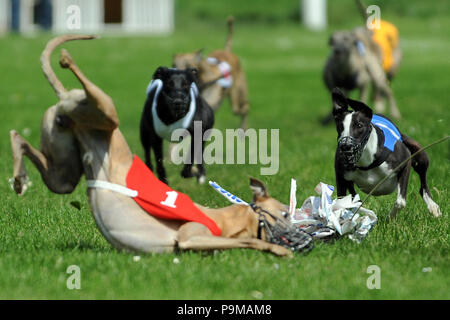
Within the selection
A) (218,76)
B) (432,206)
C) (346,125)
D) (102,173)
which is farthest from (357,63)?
(102,173)

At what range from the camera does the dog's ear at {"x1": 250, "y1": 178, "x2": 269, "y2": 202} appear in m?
5.46

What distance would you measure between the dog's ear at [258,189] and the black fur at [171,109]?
10.1 feet

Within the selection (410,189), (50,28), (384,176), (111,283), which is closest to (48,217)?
(111,283)

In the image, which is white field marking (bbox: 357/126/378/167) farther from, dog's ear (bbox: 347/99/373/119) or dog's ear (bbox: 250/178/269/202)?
dog's ear (bbox: 250/178/269/202)

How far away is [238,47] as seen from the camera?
89.5ft

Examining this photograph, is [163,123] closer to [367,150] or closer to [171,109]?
[171,109]

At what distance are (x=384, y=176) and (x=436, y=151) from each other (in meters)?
3.17

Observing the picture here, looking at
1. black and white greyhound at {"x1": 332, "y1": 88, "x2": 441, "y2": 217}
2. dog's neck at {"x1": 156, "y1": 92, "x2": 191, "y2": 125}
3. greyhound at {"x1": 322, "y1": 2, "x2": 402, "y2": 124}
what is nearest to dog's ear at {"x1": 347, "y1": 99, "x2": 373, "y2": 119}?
black and white greyhound at {"x1": 332, "y1": 88, "x2": 441, "y2": 217}

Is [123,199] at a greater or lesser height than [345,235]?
greater

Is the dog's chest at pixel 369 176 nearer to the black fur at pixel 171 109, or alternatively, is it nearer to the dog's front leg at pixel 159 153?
the black fur at pixel 171 109

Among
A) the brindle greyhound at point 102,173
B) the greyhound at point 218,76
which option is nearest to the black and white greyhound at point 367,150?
the brindle greyhound at point 102,173

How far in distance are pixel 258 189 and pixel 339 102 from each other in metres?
1.04

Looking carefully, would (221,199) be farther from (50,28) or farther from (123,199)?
(50,28)

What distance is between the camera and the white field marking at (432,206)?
6.55 meters
